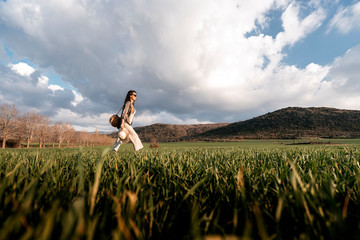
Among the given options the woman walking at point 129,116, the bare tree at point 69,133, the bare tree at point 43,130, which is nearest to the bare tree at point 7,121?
the bare tree at point 43,130

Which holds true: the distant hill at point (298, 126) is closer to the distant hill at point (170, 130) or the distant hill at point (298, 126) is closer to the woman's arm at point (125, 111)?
the distant hill at point (170, 130)

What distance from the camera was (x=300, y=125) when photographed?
77062 millimetres

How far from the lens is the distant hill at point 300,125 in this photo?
2618 inches

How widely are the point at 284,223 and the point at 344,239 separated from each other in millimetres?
415

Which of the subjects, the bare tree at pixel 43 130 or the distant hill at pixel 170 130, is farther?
the distant hill at pixel 170 130

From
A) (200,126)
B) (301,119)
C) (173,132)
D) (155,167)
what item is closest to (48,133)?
(155,167)

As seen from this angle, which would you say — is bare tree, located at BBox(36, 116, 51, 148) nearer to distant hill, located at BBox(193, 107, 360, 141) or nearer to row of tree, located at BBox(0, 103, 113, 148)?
row of tree, located at BBox(0, 103, 113, 148)

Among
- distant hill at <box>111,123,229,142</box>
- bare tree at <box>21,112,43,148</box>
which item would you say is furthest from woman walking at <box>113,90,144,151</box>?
distant hill at <box>111,123,229,142</box>

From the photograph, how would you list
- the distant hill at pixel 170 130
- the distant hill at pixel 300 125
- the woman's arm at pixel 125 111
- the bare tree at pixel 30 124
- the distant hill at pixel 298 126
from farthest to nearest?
the distant hill at pixel 170 130, the distant hill at pixel 300 125, the distant hill at pixel 298 126, the bare tree at pixel 30 124, the woman's arm at pixel 125 111

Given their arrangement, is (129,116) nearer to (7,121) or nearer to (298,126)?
(7,121)

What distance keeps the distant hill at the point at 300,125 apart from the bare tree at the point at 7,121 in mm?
62389

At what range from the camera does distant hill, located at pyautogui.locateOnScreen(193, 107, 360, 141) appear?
6650 cm

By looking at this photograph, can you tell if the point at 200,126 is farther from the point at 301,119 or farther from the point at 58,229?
the point at 58,229

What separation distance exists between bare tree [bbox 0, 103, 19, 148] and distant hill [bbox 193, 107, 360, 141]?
62389 mm
